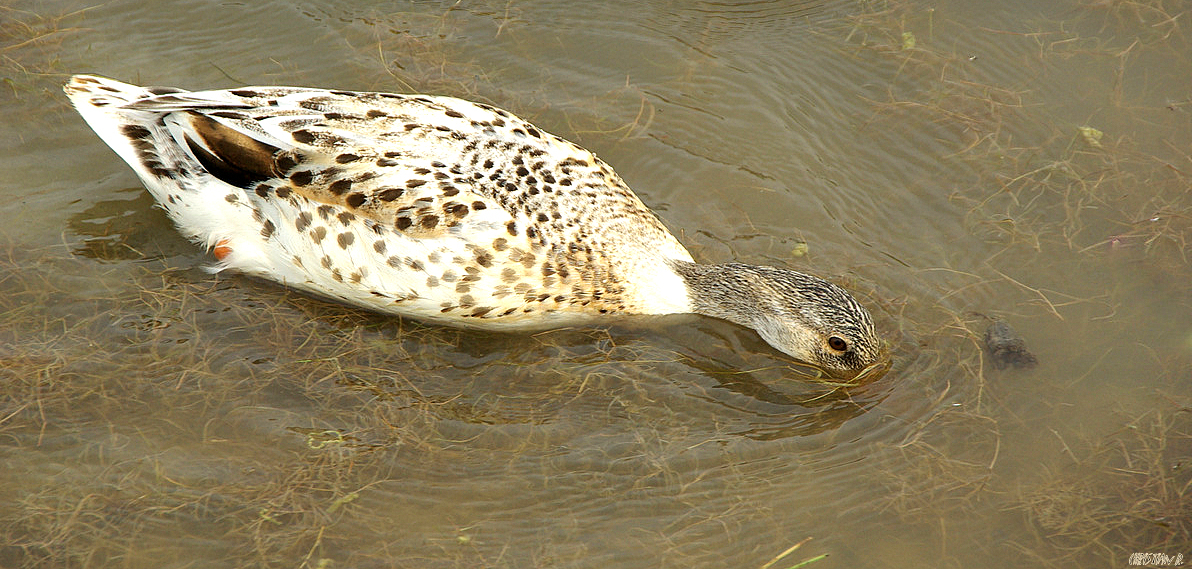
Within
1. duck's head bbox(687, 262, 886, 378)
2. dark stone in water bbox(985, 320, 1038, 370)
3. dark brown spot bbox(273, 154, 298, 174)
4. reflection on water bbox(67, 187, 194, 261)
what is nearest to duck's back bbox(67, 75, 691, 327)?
dark brown spot bbox(273, 154, 298, 174)

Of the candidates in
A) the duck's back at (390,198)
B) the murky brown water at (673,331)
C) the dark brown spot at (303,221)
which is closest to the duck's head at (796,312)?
the murky brown water at (673,331)

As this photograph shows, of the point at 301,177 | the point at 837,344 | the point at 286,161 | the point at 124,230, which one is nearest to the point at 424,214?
the point at 301,177

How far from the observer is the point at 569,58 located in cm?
701

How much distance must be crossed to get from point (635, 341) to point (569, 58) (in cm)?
239

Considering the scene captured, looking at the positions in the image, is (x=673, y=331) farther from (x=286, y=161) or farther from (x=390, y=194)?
(x=286, y=161)

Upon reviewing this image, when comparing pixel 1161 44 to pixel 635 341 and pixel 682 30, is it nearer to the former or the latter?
pixel 682 30

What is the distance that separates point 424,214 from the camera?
5094 mm

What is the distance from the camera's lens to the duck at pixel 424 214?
5133 millimetres

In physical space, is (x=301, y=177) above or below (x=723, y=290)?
above

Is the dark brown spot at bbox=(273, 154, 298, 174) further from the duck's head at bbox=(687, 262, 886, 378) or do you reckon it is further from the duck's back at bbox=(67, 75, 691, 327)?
the duck's head at bbox=(687, 262, 886, 378)

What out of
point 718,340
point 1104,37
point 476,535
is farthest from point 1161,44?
point 476,535

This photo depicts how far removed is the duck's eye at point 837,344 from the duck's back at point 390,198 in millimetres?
1154

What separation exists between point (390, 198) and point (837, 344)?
2.67 meters

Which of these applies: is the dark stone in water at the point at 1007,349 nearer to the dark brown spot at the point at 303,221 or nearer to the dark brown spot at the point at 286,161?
the dark brown spot at the point at 303,221
